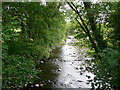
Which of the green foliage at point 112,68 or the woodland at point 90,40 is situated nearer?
the green foliage at point 112,68

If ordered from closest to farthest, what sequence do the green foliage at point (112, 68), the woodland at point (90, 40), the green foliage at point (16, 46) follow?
the green foliage at point (112, 68) < the woodland at point (90, 40) < the green foliage at point (16, 46)

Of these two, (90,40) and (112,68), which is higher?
(90,40)


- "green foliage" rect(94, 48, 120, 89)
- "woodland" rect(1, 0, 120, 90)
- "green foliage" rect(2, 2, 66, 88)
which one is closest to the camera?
"green foliage" rect(94, 48, 120, 89)

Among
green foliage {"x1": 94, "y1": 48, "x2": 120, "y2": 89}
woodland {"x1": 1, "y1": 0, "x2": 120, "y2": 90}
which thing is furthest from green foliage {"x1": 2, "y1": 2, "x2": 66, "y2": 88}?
green foliage {"x1": 94, "y1": 48, "x2": 120, "y2": 89}

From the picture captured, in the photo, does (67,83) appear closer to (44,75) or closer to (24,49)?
(44,75)

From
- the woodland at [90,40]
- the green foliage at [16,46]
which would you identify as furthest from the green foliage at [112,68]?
the green foliage at [16,46]

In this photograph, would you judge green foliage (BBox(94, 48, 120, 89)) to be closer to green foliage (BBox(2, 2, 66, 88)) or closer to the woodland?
the woodland

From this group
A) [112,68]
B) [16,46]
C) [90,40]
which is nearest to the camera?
[112,68]

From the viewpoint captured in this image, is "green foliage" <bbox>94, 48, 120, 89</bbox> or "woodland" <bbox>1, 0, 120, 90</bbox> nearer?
"green foliage" <bbox>94, 48, 120, 89</bbox>

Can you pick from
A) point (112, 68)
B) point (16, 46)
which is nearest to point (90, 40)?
point (112, 68)

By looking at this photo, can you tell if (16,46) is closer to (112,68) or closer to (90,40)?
(90,40)

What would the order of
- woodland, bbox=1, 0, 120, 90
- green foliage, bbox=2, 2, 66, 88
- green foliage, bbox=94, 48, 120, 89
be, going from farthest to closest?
1. green foliage, bbox=2, 2, 66, 88
2. woodland, bbox=1, 0, 120, 90
3. green foliage, bbox=94, 48, 120, 89

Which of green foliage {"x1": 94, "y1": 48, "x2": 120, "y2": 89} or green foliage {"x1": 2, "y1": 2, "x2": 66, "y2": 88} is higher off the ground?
green foliage {"x1": 2, "y1": 2, "x2": 66, "y2": 88}

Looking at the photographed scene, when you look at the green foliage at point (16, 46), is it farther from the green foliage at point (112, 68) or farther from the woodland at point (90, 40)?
the green foliage at point (112, 68)
